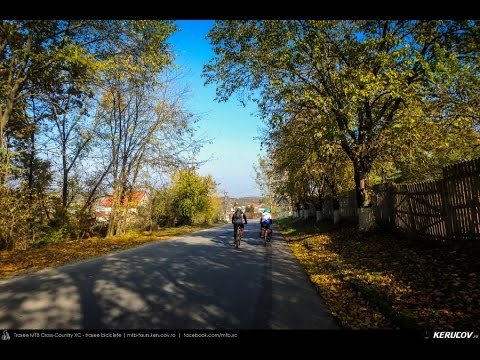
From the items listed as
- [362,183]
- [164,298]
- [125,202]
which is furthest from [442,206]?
[125,202]

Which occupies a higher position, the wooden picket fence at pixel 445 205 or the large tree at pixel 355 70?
the large tree at pixel 355 70

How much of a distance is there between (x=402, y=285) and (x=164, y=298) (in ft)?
15.9

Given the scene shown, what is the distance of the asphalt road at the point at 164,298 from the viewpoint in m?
5.58

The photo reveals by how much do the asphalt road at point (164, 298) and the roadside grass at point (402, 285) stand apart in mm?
549

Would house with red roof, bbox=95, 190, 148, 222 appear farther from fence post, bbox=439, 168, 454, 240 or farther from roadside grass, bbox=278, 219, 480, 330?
fence post, bbox=439, 168, 454, 240

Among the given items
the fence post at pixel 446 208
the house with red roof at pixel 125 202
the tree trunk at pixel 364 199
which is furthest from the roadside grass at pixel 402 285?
the house with red roof at pixel 125 202

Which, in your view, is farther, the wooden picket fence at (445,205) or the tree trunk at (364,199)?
the tree trunk at (364,199)

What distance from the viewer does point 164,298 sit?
702 centimetres

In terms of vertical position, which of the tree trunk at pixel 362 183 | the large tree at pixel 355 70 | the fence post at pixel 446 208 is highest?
the large tree at pixel 355 70

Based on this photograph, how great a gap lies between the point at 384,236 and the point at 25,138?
2198 cm

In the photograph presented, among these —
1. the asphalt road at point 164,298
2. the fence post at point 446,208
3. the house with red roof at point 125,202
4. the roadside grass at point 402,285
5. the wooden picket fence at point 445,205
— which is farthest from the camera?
the house with red roof at point 125,202

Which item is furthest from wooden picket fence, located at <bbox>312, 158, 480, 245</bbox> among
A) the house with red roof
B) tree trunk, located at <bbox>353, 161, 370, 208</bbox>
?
the house with red roof

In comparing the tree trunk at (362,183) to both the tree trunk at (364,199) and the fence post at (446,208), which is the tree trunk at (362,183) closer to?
the tree trunk at (364,199)

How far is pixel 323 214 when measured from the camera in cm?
3450
